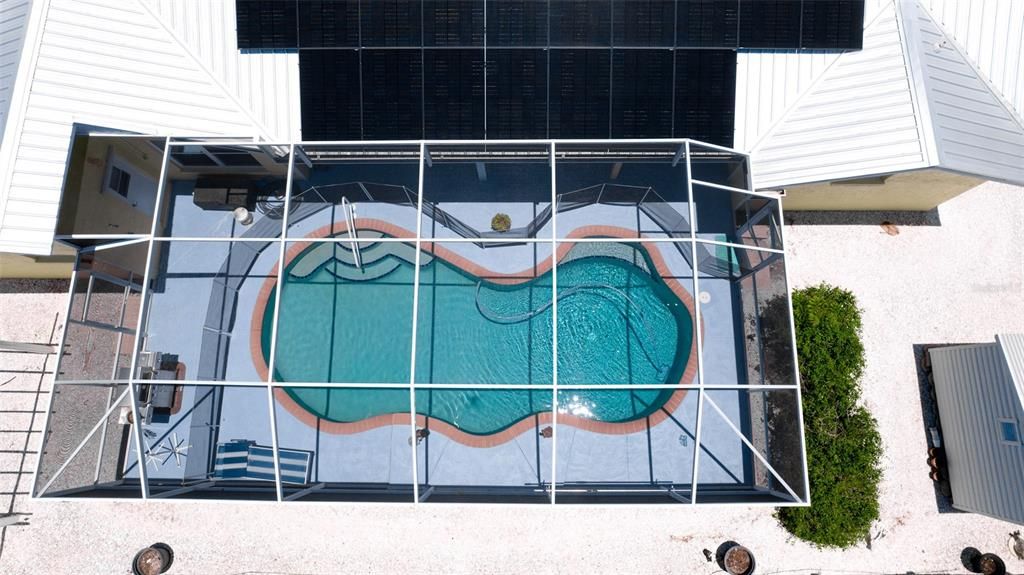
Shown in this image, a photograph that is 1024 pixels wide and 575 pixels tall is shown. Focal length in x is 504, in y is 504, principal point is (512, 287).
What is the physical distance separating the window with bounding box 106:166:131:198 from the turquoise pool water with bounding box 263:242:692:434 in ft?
14.2

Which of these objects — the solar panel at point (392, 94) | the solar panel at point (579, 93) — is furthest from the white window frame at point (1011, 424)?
the solar panel at point (392, 94)

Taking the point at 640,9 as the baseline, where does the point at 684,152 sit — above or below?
below

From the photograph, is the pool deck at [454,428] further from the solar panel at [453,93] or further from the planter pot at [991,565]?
the planter pot at [991,565]

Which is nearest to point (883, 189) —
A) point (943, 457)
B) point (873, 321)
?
point (873, 321)

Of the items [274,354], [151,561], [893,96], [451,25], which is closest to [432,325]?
[274,354]

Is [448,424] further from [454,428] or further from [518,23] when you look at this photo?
[518,23]

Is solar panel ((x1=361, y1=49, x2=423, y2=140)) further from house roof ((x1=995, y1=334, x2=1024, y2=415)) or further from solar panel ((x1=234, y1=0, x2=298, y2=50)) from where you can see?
house roof ((x1=995, y1=334, x2=1024, y2=415))

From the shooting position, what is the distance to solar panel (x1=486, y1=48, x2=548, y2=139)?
11.3 meters

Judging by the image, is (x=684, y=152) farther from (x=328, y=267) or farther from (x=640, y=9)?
(x=328, y=267)

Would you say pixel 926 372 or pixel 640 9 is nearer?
pixel 640 9

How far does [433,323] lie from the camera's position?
1202cm

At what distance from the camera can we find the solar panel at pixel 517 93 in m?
11.3

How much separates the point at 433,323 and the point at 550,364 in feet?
9.95

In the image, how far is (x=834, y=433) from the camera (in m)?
12.2
